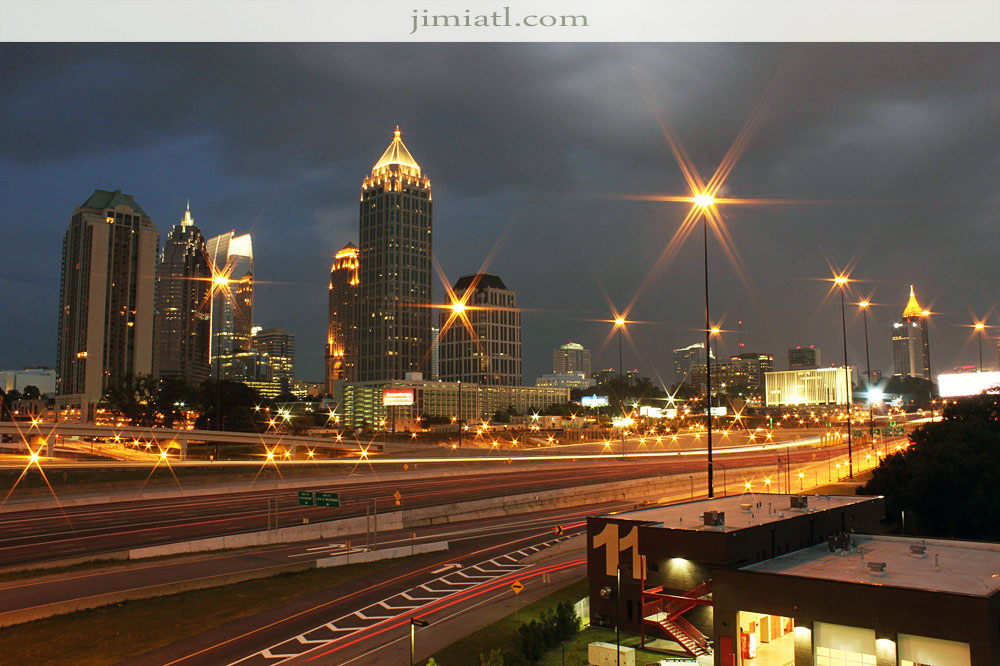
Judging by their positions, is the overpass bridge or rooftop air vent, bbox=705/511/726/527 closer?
rooftop air vent, bbox=705/511/726/527

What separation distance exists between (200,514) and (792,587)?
43.1 m

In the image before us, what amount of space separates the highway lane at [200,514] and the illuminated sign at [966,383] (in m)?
66.3

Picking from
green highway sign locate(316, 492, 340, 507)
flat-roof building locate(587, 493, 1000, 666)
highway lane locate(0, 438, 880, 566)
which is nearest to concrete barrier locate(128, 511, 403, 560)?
green highway sign locate(316, 492, 340, 507)

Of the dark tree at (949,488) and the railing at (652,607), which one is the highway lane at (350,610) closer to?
the railing at (652,607)

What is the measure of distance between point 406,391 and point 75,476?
95557 mm

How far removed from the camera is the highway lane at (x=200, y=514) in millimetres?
39594

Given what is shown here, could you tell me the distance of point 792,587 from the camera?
A: 19578mm

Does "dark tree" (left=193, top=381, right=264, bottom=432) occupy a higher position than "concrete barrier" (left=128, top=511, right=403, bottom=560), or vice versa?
"dark tree" (left=193, top=381, right=264, bottom=432)

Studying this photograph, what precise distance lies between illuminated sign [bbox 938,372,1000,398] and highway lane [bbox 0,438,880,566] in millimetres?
66275

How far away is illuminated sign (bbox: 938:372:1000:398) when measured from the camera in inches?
4599

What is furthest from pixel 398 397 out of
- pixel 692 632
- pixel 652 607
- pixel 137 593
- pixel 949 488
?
pixel 692 632

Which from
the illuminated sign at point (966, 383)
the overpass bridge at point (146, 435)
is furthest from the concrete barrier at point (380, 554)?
the illuminated sign at point (966, 383)

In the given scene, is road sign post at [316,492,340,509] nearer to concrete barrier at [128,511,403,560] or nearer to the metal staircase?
concrete barrier at [128,511,403,560]

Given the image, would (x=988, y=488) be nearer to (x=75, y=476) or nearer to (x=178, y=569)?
(x=178, y=569)
